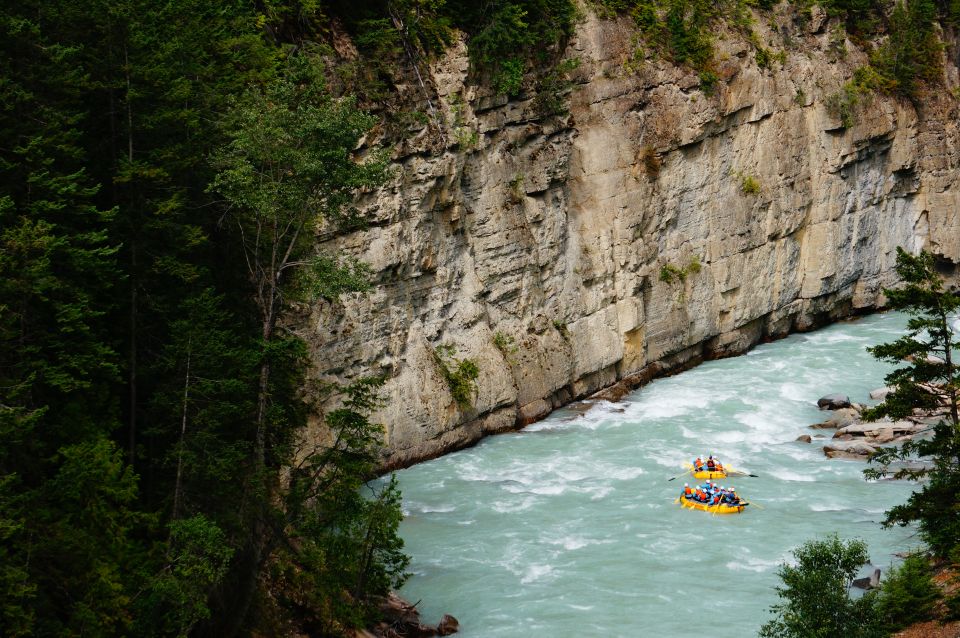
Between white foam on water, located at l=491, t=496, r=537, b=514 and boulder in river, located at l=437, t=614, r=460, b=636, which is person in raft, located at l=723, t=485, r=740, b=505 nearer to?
white foam on water, located at l=491, t=496, r=537, b=514

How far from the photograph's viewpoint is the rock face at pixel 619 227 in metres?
28.0

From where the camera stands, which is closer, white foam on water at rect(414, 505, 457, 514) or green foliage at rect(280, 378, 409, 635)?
green foliage at rect(280, 378, 409, 635)

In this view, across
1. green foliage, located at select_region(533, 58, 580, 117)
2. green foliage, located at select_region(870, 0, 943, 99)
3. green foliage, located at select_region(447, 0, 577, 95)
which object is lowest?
green foliage, located at select_region(533, 58, 580, 117)

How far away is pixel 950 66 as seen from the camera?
46.7m

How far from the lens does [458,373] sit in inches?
1147

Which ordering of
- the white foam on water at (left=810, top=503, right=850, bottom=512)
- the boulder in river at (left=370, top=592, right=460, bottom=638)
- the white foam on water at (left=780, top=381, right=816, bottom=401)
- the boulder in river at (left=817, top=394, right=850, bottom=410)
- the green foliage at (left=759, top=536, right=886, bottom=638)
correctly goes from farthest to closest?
the white foam on water at (left=780, top=381, right=816, bottom=401) → the boulder in river at (left=817, top=394, right=850, bottom=410) → the white foam on water at (left=810, top=503, right=850, bottom=512) → the boulder in river at (left=370, top=592, right=460, bottom=638) → the green foliage at (left=759, top=536, right=886, bottom=638)

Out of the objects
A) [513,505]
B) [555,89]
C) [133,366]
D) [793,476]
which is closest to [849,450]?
[793,476]

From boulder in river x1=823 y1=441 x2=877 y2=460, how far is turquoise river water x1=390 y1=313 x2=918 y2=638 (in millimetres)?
357

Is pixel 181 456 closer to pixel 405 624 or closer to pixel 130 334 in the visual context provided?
pixel 130 334

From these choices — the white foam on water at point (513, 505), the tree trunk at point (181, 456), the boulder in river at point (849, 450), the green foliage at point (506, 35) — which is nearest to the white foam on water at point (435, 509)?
the white foam on water at point (513, 505)

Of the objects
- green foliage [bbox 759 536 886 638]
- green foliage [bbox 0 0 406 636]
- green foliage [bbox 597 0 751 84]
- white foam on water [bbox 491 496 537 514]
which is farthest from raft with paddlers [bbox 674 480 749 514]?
green foliage [bbox 597 0 751 84]

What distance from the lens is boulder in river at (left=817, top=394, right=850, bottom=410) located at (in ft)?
104

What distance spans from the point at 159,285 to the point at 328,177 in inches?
146

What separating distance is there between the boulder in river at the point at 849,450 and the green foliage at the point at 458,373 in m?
9.97
